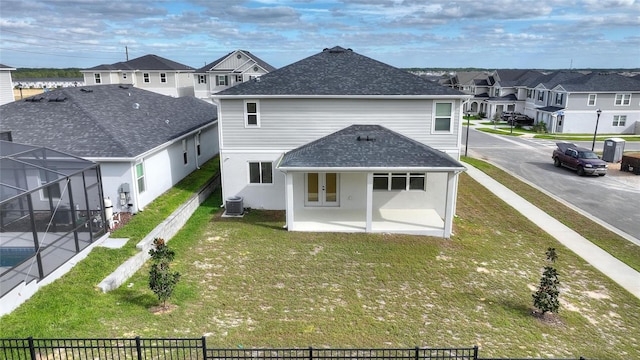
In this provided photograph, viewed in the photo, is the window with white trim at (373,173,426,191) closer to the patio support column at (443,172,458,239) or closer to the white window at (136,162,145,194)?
A: the patio support column at (443,172,458,239)

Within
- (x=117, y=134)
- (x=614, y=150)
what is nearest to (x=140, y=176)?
(x=117, y=134)

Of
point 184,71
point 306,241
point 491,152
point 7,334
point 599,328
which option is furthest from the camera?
point 184,71

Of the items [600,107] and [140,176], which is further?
[600,107]

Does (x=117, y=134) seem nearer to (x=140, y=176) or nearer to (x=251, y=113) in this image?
(x=140, y=176)

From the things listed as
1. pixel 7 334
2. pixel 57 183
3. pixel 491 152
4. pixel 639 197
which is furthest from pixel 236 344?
pixel 491 152

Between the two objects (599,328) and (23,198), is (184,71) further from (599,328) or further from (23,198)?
(599,328)

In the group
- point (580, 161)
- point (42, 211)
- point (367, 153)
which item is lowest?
point (580, 161)
